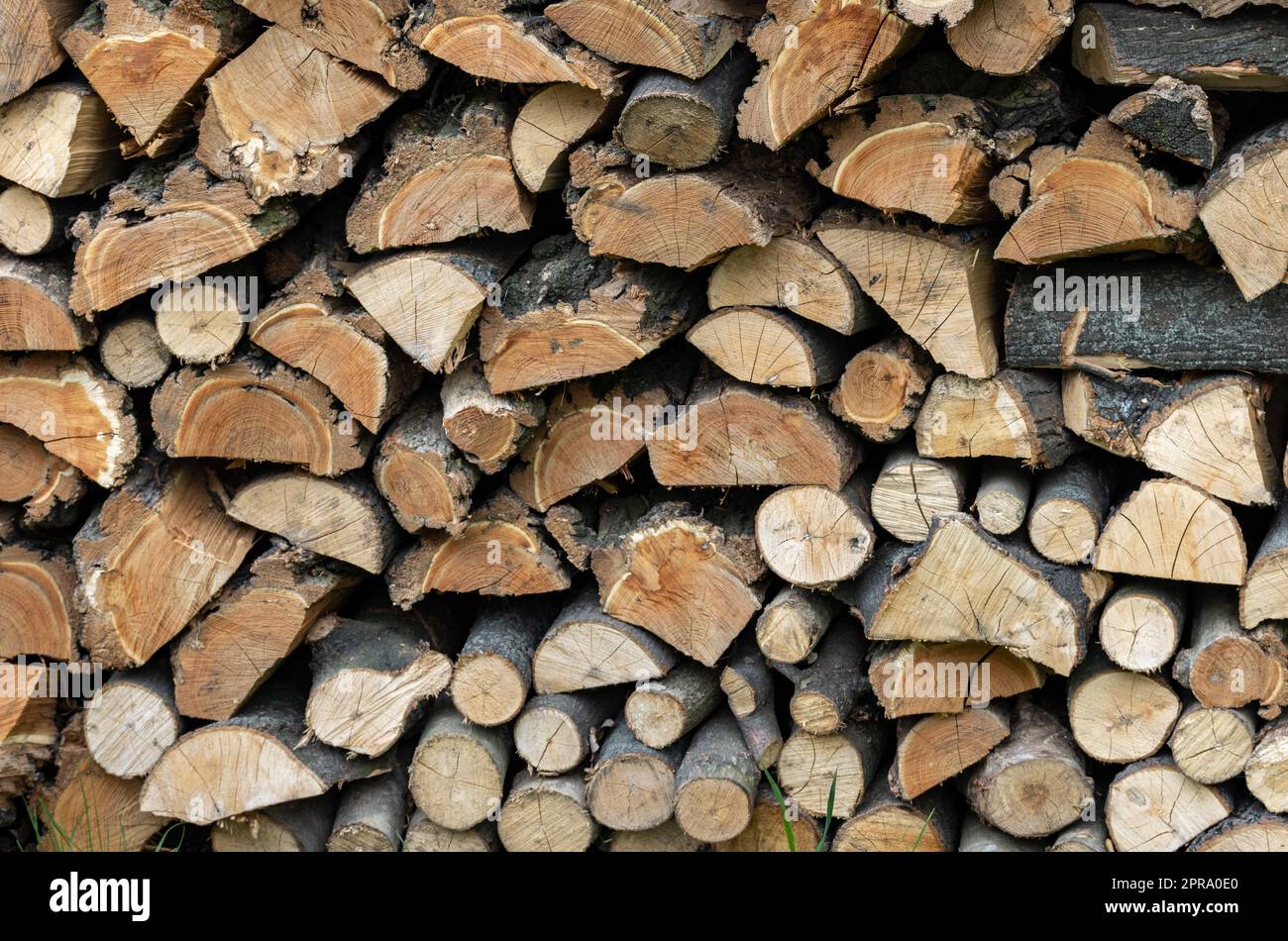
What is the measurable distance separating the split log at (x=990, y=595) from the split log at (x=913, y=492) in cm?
10

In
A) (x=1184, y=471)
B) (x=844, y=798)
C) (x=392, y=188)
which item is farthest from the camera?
(x=844, y=798)

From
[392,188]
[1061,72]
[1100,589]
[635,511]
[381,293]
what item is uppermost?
[1061,72]

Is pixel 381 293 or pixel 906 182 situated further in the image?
pixel 381 293

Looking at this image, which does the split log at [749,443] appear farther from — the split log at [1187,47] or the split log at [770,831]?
the split log at [1187,47]

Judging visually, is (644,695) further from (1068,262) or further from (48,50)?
(48,50)

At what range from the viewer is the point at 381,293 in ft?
10.7

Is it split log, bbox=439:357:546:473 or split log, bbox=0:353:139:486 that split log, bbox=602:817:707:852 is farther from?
split log, bbox=0:353:139:486

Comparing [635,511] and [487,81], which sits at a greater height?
[487,81]

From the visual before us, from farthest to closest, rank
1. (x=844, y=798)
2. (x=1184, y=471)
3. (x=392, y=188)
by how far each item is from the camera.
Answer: (x=844, y=798) < (x=392, y=188) < (x=1184, y=471)

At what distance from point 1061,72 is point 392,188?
Answer: 5.52 ft

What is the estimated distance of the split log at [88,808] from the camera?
3.78 meters

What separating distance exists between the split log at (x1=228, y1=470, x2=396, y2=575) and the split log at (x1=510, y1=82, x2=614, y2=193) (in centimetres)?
99

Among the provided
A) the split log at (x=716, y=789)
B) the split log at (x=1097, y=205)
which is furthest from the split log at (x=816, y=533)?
the split log at (x=1097, y=205)
